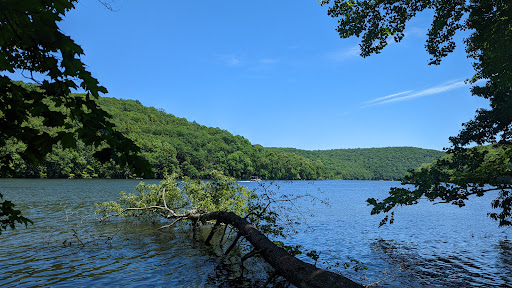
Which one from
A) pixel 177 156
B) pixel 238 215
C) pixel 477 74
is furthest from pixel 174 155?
pixel 477 74

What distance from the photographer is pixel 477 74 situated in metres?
13.3

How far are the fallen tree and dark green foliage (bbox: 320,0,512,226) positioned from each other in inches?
96.0

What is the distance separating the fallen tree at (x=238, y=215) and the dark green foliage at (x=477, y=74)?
2439 millimetres

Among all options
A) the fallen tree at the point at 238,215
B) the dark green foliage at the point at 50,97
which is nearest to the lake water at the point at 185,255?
the fallen tree at the point at 238,215

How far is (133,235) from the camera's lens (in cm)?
1792

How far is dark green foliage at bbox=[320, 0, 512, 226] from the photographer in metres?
7.36

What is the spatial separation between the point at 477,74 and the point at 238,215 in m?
12.5

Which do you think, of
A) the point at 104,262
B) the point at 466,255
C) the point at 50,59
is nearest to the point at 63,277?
the point at 104,262

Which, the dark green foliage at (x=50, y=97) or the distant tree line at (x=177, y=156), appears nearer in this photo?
the dark green foliage at (x=50, y=97)

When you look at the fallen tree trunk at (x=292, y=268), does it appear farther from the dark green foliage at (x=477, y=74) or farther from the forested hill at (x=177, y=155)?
the forested hill at (x=177, y=155)

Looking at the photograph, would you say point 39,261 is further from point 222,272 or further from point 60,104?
point 60,104

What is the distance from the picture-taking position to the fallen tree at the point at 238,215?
6.79m

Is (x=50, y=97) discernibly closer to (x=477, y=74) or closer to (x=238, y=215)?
(x=238, y=215)

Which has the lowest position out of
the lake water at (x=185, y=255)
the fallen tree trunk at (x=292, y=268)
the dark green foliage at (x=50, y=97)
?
the lake water at (x=185, y=255)
